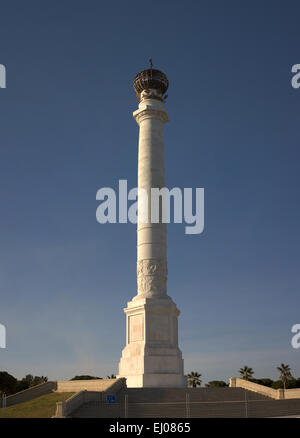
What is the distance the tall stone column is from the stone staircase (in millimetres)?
4731

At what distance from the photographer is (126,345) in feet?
144

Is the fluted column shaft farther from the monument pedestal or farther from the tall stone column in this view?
the monument pedestal

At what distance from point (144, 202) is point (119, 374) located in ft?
51.2

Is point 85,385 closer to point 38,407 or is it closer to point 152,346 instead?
point 38,407

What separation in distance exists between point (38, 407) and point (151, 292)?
14.7 meters

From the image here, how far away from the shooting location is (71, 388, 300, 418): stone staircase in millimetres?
29281

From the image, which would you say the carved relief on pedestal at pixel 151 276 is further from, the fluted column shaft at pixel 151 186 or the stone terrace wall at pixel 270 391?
the stone terrace wall at pixel 270 391

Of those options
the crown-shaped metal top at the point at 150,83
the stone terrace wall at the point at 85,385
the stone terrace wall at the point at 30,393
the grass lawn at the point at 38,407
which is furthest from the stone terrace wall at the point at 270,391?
the crown-shaped metal top at the point at 150,83

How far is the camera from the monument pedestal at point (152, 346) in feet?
134

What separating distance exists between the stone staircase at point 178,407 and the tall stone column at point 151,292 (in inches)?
186

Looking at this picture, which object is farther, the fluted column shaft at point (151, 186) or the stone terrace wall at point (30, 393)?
the fluted column shaft at point (151, 186)

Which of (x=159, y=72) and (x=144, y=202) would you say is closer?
(x=144, y=202)
